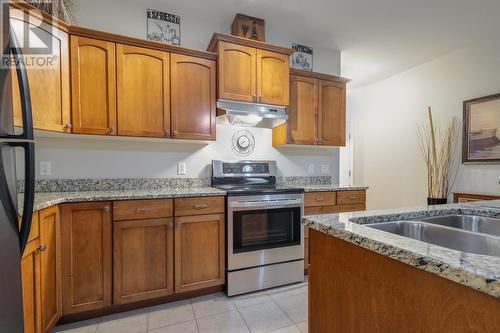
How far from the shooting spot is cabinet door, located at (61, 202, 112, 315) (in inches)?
68.6

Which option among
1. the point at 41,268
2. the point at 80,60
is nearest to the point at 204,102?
the point at 80,60

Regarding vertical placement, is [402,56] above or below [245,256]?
above

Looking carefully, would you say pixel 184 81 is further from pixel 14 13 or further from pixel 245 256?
pixel 245 256

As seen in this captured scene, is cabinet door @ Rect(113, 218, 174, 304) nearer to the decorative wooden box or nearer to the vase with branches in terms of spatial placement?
the decorative wooden box

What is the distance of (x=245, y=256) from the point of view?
221 cm

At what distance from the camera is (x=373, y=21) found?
2609mm

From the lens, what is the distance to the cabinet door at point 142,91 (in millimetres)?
2062

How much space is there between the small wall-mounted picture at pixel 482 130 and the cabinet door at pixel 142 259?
139 inches

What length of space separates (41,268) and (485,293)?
2.02 metres

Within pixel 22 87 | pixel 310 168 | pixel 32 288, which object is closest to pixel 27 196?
pixel 22 87

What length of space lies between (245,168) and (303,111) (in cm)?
94

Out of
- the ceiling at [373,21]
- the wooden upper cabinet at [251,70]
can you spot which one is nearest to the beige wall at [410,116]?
the ceiling at [373,21]

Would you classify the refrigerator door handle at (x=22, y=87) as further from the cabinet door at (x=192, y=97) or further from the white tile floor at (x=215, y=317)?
the white tile floor at (x=215, y=317)

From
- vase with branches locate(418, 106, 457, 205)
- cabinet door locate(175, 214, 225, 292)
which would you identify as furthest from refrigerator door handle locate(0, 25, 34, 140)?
vase with branches locate(418, 106, 457, 205)
